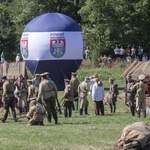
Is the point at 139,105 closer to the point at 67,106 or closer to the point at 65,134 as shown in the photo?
the point at 67,106

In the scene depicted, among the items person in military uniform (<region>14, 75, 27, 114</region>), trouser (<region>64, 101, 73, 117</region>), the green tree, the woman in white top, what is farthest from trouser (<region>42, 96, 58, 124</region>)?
the green tree

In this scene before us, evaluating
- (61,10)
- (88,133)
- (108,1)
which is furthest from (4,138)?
(61,10)

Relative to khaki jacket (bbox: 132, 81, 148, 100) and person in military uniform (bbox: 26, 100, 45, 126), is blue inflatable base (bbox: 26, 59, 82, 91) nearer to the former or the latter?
khaki jacket (bbox: 132, 81, 148, 100)

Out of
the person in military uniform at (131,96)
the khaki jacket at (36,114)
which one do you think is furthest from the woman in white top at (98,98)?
the khaki jacket at (36,114)

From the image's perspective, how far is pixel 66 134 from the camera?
21453 millimetres

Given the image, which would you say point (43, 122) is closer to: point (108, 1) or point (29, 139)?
point (29, 139)

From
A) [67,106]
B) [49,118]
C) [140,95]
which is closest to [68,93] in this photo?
[67,106]

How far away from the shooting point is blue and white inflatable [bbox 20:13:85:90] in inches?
1767

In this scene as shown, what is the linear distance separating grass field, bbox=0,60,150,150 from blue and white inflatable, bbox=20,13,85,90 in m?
17.3

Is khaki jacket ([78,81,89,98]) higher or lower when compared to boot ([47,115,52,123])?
higher

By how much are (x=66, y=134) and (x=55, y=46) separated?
23759 millimetres

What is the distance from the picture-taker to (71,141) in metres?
19.8

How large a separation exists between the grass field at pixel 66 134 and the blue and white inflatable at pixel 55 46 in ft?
56.6

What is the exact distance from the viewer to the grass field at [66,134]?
18.9m
